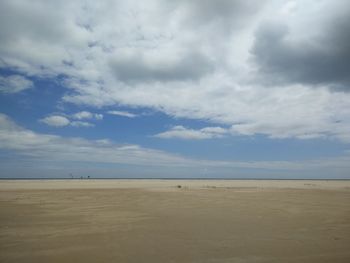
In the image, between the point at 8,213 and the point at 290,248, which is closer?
the point at 290,248

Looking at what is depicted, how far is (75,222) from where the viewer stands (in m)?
12.2

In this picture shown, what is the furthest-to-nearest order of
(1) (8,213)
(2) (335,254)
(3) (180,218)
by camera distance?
(1) (8,213)
(3) (180,218)
(2) (335,254)

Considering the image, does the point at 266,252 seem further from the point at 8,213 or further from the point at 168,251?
the point at 8,213

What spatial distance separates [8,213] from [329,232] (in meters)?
14.5

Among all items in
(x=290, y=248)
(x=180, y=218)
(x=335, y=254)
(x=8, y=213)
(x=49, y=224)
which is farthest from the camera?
(x=8, y=213)

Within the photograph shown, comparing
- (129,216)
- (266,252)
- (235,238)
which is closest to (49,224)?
(129,216)

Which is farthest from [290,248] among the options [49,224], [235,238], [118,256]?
[49,224]

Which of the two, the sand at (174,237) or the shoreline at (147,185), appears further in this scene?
the shoreline at (147,185)

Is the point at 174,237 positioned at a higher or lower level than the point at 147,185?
lower

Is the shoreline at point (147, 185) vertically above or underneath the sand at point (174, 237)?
above

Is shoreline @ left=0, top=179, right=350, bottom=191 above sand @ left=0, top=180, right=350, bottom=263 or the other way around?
above

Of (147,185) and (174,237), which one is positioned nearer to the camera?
(174,237)

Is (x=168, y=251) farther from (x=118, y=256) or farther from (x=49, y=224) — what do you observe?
(x=49, y=224)

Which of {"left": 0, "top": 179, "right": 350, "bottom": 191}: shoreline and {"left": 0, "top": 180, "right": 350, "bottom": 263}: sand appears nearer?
{"left": 0, "top": 180, "right": 350, "bottom": 263}: sand
